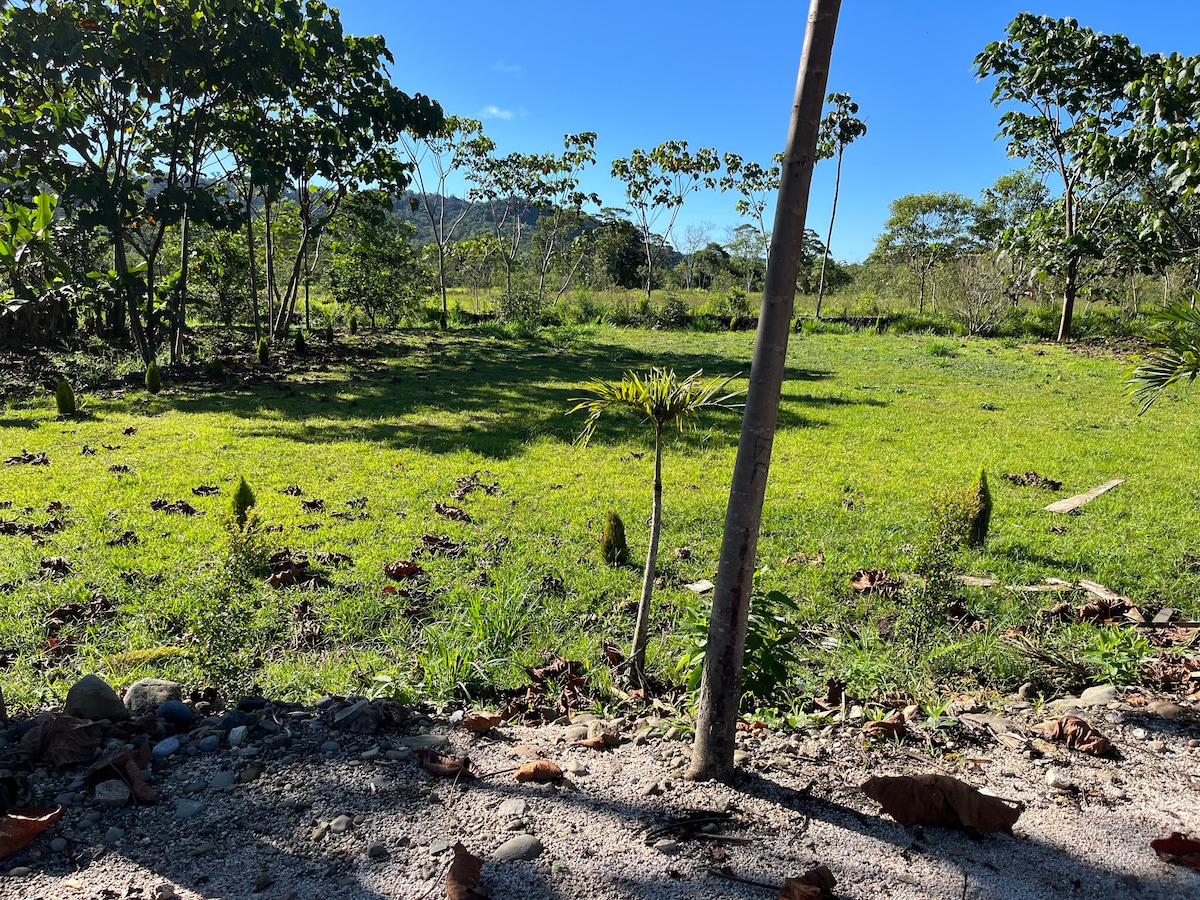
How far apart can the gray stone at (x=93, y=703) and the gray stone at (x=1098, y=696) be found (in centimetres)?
380

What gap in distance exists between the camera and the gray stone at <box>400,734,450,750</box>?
249 centimetres

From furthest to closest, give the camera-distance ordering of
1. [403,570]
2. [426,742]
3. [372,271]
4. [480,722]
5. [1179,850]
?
[372,271]
[403,570]
[480,722]
[426,742]
[1179,850]

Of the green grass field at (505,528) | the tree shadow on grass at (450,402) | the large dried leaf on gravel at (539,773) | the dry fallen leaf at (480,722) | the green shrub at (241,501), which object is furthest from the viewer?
the tree shadow on grass at (450,402)

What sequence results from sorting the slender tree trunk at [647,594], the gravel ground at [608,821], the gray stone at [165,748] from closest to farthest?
the gravel ground at [608,821] < the gray stone at [165,748] < the slender tree trunk at [647,594]

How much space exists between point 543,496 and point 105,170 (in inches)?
385

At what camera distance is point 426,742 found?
2525 mm

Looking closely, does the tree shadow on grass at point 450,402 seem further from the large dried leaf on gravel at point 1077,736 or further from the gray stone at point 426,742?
the large dried leaf on gravel at point 1077,736

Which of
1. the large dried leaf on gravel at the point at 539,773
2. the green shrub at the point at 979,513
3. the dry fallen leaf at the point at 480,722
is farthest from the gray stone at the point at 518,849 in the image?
the green shrub at the point at 979,513

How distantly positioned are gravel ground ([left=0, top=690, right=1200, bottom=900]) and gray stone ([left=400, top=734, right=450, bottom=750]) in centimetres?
1

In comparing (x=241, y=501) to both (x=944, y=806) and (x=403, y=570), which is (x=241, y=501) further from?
(x=944, y=806)

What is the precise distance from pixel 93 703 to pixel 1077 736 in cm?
358

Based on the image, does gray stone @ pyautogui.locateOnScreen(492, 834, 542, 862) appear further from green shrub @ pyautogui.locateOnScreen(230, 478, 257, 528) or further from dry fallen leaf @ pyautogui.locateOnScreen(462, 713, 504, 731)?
green shrub @ pyautogui.locateOnScreen(230, 478, 257, 528)

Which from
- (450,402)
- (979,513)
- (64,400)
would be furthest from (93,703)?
(64,400)

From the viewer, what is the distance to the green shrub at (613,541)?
4.69 meters
